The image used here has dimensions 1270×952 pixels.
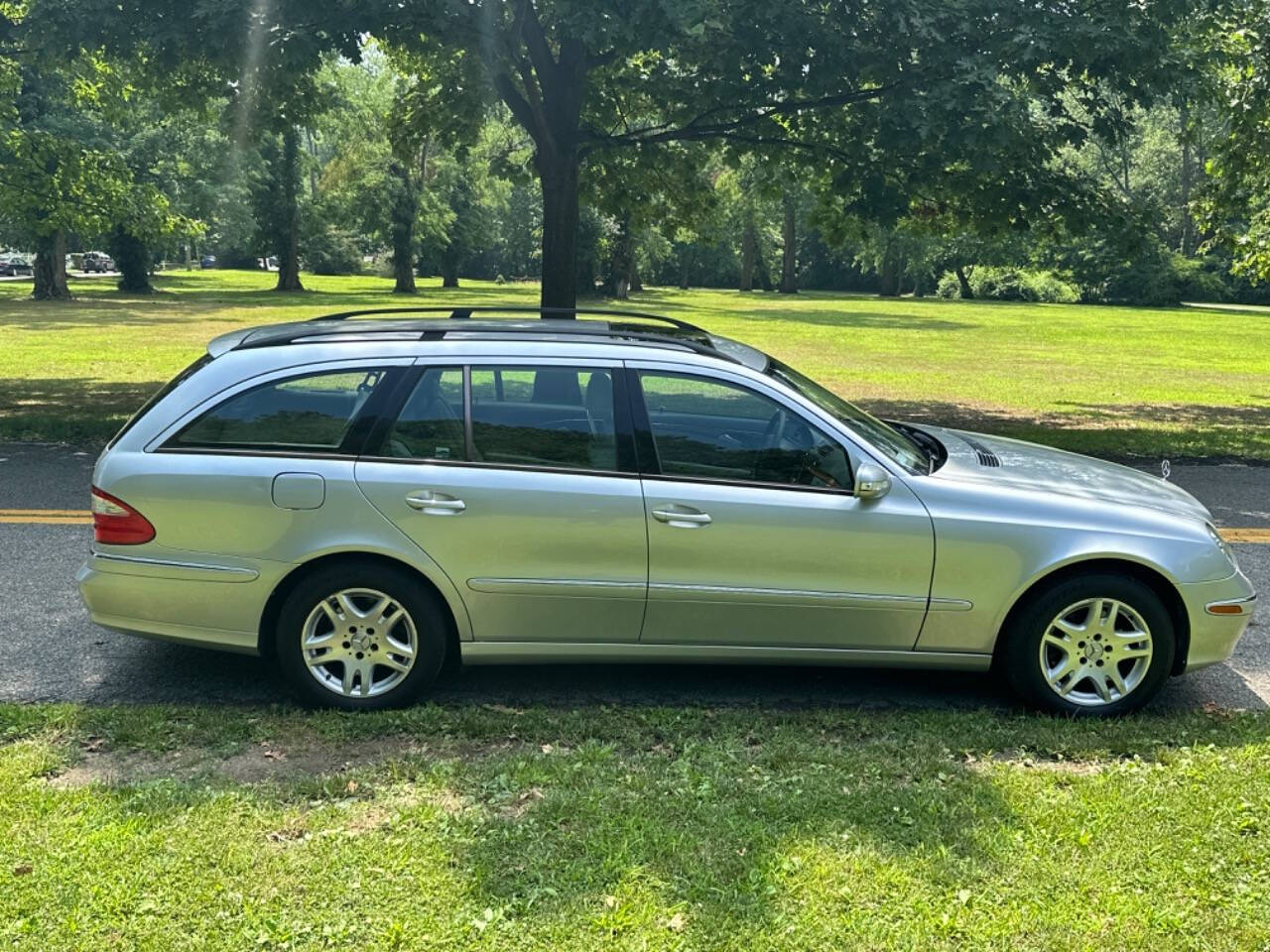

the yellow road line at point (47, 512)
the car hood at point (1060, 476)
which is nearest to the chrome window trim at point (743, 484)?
the car hood at point (1060, 476)

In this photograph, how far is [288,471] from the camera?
4676mm

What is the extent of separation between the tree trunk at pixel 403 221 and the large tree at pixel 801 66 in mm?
34420

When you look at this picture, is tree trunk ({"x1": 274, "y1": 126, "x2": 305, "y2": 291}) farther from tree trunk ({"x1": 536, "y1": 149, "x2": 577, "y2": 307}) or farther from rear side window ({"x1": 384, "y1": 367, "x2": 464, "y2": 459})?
rear side window ({"x1": 384, "y1": 367, "x2": 464, "y2": 459})

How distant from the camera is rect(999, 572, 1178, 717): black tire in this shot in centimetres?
466

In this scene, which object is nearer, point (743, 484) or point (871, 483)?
point (871, 483)

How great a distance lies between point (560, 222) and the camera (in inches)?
534

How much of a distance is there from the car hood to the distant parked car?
78.8 meters

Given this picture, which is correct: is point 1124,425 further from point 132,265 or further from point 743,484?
point 132,265

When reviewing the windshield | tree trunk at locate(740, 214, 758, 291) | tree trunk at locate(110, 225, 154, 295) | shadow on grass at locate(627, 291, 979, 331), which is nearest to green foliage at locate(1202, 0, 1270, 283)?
the windshield

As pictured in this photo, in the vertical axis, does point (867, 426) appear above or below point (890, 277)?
below

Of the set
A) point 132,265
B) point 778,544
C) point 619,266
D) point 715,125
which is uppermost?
point 715,125

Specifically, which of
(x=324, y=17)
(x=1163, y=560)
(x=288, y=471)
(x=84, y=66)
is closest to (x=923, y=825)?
(x=1163, y=560)

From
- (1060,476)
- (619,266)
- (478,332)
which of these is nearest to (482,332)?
(478,332)

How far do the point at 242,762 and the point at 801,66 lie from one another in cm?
947
